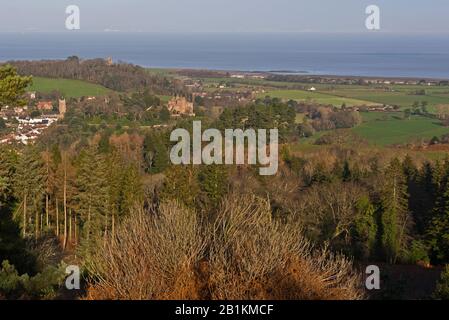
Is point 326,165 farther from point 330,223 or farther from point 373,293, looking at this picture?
point 373,293

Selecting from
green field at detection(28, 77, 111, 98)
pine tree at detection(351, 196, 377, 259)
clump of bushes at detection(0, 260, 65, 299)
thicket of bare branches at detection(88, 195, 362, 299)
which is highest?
green field at detection(28, 77, 111, 98)

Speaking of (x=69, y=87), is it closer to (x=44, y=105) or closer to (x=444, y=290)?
(x=44, y=105)

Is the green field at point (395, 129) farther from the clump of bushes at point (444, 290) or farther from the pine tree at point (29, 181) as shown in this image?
the clump of bushes at point (444, 290)

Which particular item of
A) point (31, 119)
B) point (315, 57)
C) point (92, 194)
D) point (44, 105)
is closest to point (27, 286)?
point (92, 194)

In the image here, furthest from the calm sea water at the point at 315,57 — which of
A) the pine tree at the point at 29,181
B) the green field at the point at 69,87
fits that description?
the pine tree at the point at 29,181

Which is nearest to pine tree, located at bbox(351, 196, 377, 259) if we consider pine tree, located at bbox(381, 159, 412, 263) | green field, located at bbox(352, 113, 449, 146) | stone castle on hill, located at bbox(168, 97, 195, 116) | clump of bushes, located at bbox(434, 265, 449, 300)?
pine tree, located at bbox(381, 159, 412, 263)

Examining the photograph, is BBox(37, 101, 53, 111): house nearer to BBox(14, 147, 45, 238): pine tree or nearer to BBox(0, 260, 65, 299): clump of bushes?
BBox(14, 147, 45, 238): pine tree
